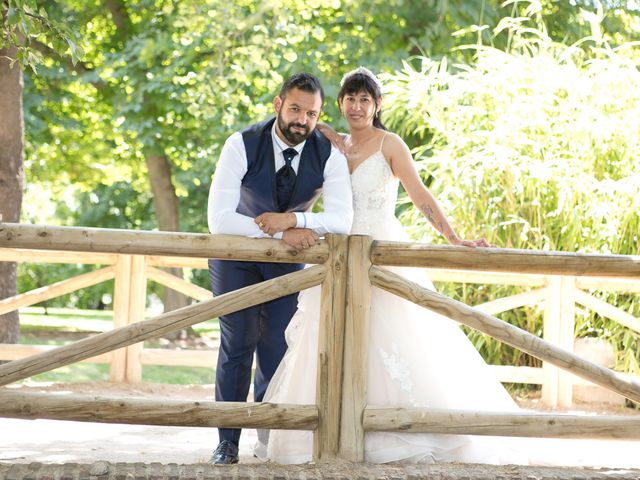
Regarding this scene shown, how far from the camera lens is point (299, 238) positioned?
4309 millimetres

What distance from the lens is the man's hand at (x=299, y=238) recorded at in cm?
430

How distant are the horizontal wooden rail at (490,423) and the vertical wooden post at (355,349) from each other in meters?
0.06

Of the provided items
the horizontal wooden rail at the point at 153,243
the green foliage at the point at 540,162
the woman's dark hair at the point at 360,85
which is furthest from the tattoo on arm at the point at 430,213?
the green foliage at the point at 540,162

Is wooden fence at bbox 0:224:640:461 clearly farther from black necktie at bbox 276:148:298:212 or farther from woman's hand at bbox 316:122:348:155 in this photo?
woman's hand at bbox 316:122:348:155

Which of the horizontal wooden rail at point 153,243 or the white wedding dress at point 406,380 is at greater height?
the horizontal wooden rail at point 153,243

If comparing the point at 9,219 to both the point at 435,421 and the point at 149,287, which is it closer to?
the point at 435,421

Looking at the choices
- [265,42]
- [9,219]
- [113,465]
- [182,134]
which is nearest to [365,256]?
[113,465]

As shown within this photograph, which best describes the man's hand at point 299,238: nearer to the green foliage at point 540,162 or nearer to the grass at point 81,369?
the green foliage at point 540,162

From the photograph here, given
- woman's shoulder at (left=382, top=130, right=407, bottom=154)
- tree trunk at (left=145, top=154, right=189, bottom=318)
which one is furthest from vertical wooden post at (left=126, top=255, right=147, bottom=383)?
tree trunk at (left=145, top=154, right=189, bottom=318)

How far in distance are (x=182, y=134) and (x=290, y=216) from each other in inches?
379

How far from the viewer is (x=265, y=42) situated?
1077 centimetres

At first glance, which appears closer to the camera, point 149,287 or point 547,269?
point 547,269

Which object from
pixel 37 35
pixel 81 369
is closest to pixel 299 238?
pixel 37 35

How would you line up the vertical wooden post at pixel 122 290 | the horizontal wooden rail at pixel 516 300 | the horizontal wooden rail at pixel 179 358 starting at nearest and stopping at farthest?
the horizontal wooden rail at pixel 516 300 < the vertical wooden post at pixel 122 290 < the horizontal wooden rail at pixel 179 358
